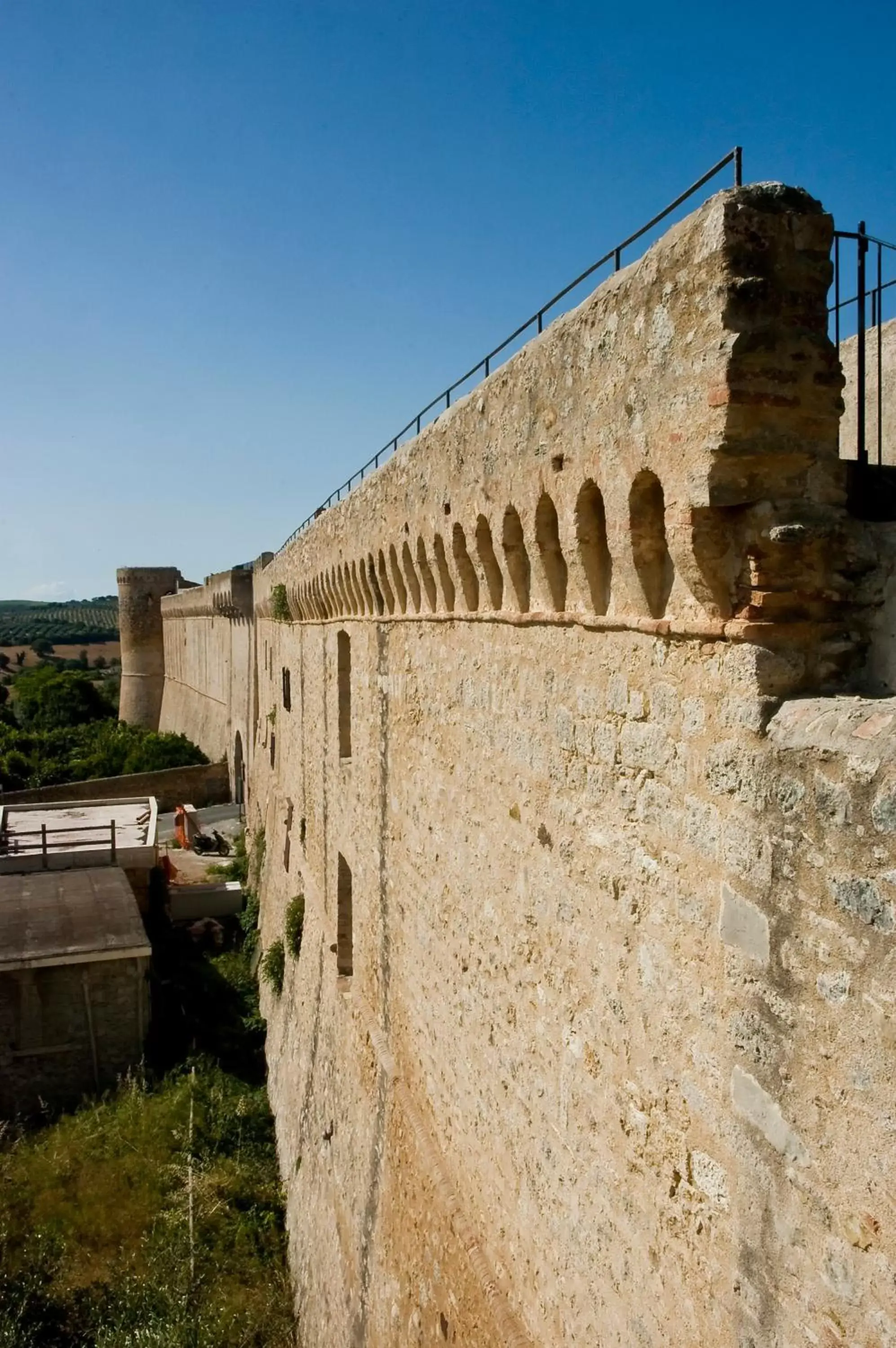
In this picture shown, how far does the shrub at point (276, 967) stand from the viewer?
44.9 feet

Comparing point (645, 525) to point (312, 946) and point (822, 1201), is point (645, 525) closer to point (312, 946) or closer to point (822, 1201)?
point (822, 1201)

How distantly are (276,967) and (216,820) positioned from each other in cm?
1481

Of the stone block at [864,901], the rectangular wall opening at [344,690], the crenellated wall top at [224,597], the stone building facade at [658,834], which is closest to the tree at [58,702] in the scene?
the crenellated wall top at [224,597]

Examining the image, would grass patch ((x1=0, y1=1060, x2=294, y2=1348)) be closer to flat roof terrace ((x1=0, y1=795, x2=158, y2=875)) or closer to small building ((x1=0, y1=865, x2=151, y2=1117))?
small building ((x1=0, y1=865, x2=151, y2=1117))

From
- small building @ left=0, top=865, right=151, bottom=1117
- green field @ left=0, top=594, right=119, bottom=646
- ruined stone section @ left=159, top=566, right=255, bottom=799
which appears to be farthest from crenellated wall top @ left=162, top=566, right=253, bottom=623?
green field @ left=0, top=594, right=119, bottom=646

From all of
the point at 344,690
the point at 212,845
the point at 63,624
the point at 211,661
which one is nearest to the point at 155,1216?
the point at 344,690

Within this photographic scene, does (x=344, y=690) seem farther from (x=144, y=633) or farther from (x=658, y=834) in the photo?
(x=144, y=633)

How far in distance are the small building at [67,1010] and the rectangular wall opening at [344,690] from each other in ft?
18.9

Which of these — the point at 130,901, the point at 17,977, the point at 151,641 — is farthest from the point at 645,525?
the point at 151,641

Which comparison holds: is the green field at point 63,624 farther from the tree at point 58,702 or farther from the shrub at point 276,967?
the shrub at point 276,967

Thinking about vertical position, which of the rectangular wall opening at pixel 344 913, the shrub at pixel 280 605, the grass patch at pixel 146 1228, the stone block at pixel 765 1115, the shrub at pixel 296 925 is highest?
the shrub at pixel 280 605

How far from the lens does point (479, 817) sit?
556 centimetres

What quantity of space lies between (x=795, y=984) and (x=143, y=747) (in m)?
31.6

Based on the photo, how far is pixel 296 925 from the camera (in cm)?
1270
